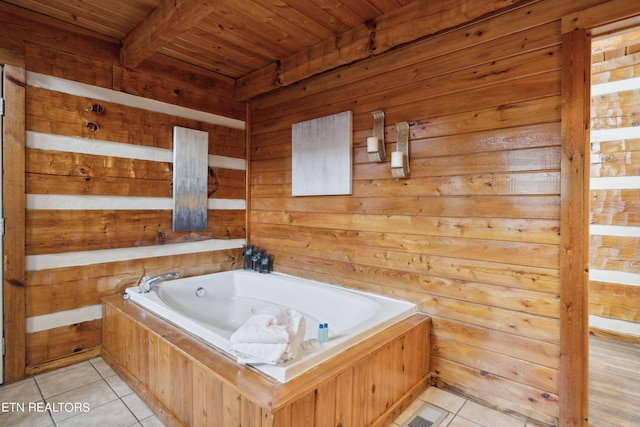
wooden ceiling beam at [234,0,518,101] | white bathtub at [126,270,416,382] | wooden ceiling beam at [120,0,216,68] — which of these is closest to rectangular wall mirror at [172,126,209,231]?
white bathtub at [126,270,416,382]

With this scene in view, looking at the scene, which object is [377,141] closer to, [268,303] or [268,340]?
[268,340]

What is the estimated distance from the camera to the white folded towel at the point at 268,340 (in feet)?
4.70

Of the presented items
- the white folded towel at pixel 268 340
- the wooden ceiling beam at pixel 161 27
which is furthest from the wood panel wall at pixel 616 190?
the wooden ceiling beam at pixel 161 27

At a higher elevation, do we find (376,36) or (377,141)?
(376,36)

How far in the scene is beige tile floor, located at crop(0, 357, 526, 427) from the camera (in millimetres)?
1825

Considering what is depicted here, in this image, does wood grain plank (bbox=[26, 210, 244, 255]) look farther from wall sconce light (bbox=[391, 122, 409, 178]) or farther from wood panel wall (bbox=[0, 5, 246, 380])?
wall sconce light (bbox=[391, 122, 409, 178])

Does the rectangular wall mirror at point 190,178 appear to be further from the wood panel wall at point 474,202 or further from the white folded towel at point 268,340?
the white folded towel at point 268,340

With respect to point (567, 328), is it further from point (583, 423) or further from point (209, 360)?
point (209, 360)

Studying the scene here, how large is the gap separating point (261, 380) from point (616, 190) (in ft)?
11.0

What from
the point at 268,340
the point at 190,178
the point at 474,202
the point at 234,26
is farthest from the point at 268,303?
the point at 234,26

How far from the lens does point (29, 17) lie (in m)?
2.25

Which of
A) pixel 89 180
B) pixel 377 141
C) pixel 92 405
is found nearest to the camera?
pixel 92 405

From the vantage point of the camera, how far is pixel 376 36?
91.2 inches

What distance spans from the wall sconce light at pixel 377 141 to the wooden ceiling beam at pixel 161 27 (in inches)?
48.7
